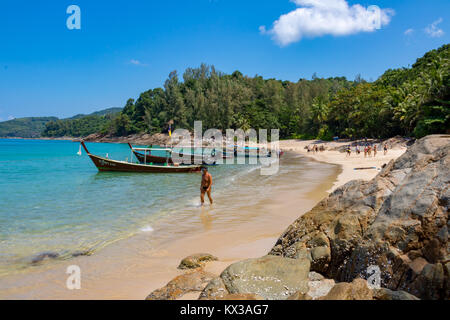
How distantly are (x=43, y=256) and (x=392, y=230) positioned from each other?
8.57m

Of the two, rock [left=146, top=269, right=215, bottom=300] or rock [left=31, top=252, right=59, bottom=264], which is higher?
rock [left=146, top=269, right=215, bottom=300]

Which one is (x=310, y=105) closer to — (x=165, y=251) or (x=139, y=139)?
(x=139, y=139)

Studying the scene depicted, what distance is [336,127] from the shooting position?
6328 cm

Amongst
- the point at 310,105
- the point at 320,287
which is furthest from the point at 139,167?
the point at 310,105

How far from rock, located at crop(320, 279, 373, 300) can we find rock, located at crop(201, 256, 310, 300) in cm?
89

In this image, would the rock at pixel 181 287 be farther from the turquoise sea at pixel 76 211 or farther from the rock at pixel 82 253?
the turquoise sea at pixel 76 211

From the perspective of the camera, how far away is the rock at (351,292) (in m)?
3.44

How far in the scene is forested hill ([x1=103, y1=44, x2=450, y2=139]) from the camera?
35.3 metres

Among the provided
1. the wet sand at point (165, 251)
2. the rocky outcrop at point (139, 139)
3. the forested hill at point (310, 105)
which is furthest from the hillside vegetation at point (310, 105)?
the wet sand at point (165, 251)

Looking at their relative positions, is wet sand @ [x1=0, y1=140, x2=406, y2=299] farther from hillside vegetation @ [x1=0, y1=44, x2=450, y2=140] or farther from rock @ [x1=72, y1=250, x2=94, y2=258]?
hillside vegetation @ [x1=0, y1=44, x2=450, y2=140]

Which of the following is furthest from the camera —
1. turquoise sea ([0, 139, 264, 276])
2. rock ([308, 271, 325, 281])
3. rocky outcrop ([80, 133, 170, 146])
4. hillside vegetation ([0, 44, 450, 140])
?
rocky outcrop ([80, 133, 170, 146])

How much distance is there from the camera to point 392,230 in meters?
4.41

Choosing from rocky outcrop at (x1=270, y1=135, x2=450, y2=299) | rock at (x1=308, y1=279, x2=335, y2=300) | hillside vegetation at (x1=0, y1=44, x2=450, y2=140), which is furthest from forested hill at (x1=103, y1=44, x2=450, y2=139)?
rock at (x1=308, y1=279, x2=335, y2=300)
